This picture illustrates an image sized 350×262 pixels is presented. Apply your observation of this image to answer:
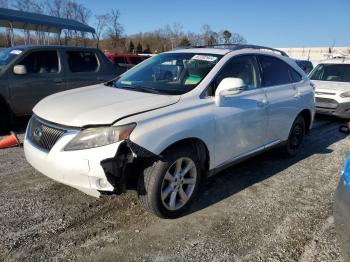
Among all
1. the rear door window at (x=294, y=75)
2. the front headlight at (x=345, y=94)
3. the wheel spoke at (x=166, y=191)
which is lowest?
the wheel spoke at (x=166, y=191)

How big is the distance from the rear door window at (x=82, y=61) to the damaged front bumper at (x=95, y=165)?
15.0 feet

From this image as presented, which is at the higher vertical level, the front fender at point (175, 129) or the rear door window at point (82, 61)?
the rear door window at point (82, 61)

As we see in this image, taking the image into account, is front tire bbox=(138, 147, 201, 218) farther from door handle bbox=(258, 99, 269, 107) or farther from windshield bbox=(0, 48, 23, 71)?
windshield bbox=(0, 48, 23, 71)

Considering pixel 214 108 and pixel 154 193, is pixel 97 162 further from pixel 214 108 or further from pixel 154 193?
pixel 214 108

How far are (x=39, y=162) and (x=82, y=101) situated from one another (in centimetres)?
75

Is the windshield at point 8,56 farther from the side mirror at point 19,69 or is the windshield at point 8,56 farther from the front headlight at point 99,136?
the front headlight at point 99,136

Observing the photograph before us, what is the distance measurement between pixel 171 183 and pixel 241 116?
125 centimetres

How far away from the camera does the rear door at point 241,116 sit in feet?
12.5

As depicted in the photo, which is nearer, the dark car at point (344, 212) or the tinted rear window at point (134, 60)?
the dark car at point (344, 212)

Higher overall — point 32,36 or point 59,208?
point 32,36

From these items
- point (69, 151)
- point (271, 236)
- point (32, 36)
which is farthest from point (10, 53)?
point (32, 36)

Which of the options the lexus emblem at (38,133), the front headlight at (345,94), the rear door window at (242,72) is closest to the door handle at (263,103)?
the rear door window at (242,72)

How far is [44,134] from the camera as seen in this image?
327 cm

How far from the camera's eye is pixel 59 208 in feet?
11.8
